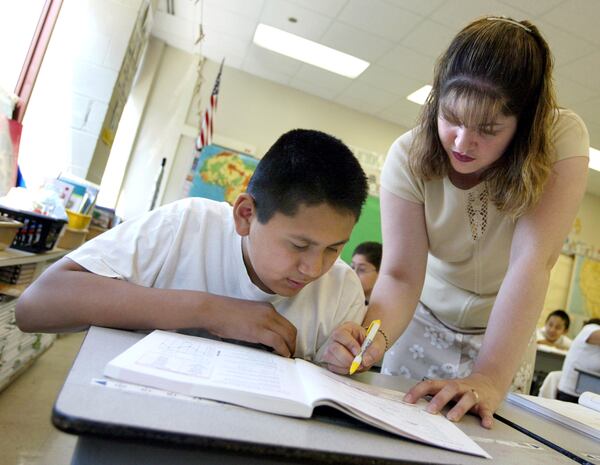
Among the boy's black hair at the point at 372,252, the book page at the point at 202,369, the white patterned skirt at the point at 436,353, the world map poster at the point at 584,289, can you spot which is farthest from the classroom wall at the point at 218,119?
the book page at the point at 202,369

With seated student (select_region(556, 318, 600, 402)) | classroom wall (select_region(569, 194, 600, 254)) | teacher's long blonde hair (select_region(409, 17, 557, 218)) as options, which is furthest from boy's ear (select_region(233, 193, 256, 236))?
classroom wall (select_region(569, 194, 600, 254))

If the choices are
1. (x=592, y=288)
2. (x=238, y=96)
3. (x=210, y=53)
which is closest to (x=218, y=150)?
(x=238, y=96)

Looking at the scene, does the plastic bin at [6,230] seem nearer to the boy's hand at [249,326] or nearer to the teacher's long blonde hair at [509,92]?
the boy's hand at [249,326]

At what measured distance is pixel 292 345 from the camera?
32.0 inches

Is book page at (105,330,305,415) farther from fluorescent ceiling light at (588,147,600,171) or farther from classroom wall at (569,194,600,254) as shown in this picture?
classroom wall at (569,194,600,254)

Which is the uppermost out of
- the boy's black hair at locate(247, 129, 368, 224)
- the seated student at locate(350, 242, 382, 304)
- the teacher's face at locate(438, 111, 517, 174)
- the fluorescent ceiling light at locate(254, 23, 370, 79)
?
the fluorescent ceiling light at locate(254, 23, 370, 79)

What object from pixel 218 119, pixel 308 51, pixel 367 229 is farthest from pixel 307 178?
pixel 218 119

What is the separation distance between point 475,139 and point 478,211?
0.82 feet

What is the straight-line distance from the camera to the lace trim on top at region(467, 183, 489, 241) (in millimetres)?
1059

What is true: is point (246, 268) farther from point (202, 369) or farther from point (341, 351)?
point (202, 369)

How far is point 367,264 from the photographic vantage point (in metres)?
2.60

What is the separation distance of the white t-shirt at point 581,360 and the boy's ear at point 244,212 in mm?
3045

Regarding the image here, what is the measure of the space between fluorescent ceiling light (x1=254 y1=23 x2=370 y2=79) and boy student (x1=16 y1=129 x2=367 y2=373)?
11.1 ft

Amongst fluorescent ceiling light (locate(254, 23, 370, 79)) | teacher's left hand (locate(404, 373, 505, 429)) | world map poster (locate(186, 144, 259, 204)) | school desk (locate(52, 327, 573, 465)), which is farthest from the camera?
world map poster (locate(186, 144, 259, 204))
